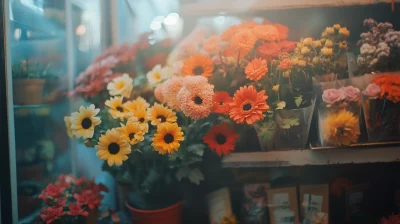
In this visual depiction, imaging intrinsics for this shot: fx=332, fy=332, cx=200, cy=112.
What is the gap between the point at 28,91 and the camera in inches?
42.3

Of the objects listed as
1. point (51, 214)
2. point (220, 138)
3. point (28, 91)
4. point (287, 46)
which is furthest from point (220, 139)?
point (28, 91)

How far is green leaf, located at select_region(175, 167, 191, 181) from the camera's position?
93 cm

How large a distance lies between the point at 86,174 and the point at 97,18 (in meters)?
0.56

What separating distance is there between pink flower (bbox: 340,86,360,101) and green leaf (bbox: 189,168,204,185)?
44 centimetres

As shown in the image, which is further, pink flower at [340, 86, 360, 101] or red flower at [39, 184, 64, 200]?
red flower at [39, 184, 64, 200]

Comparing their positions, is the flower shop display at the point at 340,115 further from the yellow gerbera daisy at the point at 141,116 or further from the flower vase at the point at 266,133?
the yellow gerbera daisy at the point at 141,116

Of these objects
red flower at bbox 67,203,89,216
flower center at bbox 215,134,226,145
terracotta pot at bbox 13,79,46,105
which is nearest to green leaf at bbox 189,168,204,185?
flower center at bbox 215,134,226,145

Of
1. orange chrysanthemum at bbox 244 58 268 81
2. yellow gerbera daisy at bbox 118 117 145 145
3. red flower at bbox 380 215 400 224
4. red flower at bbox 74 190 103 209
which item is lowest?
red flower at bbox 380 215 400 224

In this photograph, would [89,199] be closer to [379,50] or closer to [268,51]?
[268,51]

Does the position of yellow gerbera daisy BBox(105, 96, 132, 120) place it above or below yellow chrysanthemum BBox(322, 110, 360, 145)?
above

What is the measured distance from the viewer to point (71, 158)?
3.95 feet

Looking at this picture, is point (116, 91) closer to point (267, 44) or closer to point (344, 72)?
point (267, 44)

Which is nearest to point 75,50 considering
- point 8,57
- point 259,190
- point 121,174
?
point 8,57

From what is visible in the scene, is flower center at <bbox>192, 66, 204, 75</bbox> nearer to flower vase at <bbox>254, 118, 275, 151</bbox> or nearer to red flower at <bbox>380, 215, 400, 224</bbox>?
flower vase at <bbox>254, 118, 275, 151</bbox>
